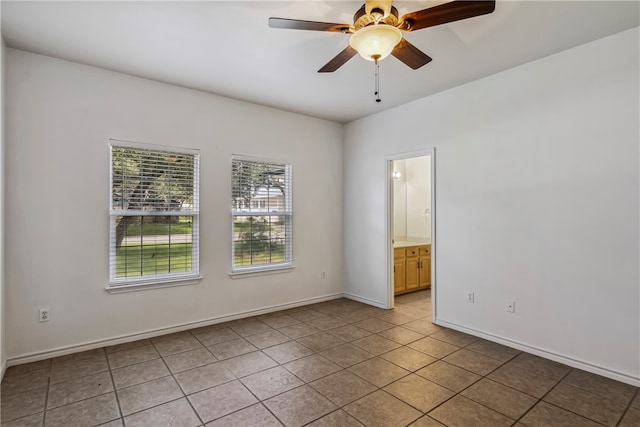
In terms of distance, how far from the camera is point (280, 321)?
4.18 m

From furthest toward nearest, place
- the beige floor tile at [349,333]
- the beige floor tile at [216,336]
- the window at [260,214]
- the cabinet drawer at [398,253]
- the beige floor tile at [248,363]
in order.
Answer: the cabinet drawer at [398,253] → the window at [260,214] → the beige floor tile at [349,333] → the beige floor tile at [216,336] → the beige floor tile at [248,363]

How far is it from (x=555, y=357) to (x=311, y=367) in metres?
2.23

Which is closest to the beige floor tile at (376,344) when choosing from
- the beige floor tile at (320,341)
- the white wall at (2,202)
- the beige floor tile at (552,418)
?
the beige floor tile at (320,341)

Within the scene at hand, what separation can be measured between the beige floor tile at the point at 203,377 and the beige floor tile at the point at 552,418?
2184mm

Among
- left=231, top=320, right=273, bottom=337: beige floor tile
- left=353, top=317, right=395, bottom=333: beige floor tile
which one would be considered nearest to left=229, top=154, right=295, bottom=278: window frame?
left=231, top=320, right=273, bottom=337: beige floor tile

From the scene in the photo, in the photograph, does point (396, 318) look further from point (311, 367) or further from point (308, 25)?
point (308, 25)

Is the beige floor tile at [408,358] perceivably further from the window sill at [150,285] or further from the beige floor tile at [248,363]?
the window sill at [150,285]

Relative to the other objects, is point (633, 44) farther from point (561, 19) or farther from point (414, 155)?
point (414, 155)

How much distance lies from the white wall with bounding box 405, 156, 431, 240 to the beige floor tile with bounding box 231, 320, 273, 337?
3.65m

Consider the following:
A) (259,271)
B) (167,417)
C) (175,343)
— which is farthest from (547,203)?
(175,343)

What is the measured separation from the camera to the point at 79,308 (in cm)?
325

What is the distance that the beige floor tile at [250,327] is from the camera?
3801mm

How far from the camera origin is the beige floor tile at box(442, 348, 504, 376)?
9.49ft

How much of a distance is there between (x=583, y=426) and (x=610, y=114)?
2.38 m
